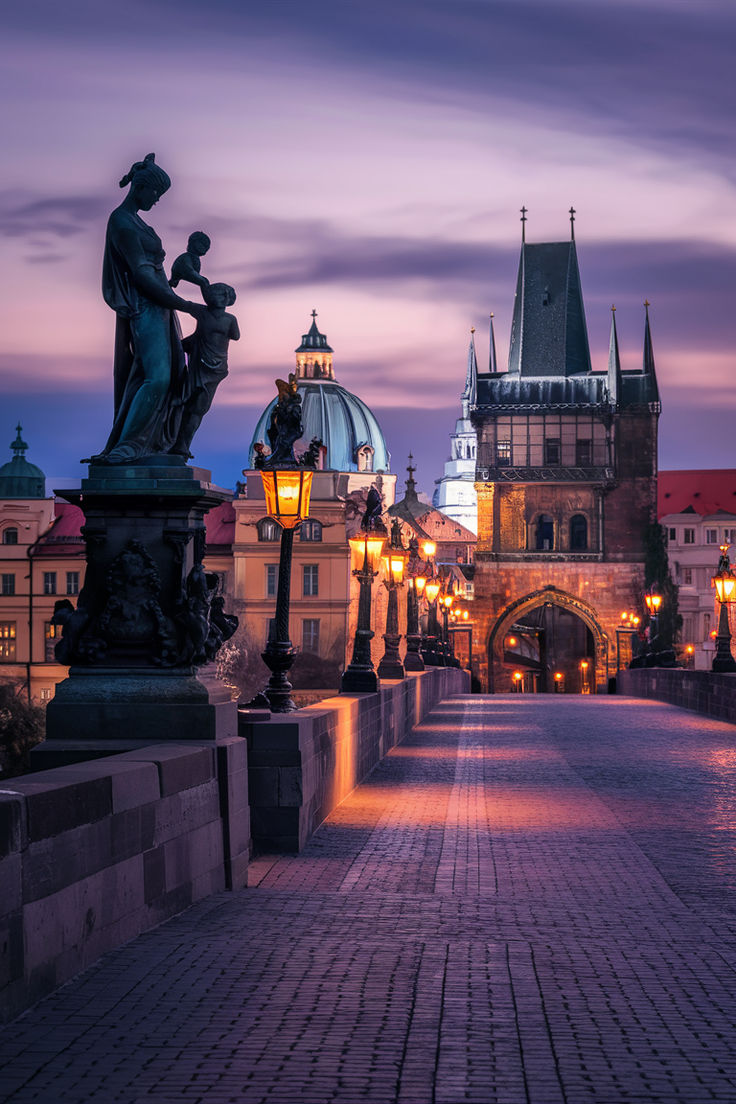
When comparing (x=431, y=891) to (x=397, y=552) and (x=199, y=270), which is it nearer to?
(x=199, y=270)

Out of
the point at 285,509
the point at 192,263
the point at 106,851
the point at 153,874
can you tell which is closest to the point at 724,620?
the point at 285,509

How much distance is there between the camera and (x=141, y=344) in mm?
10531

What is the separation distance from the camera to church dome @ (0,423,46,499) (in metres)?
98.3

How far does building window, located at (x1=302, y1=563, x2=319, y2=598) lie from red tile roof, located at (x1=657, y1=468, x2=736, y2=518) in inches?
1316

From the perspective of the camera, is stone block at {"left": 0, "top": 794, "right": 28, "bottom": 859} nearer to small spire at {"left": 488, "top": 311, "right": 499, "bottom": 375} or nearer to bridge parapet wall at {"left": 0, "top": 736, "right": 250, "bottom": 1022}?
bridge parapet wall at {"left": 0, "top": 736, "right": 250, "bottom": 1022}

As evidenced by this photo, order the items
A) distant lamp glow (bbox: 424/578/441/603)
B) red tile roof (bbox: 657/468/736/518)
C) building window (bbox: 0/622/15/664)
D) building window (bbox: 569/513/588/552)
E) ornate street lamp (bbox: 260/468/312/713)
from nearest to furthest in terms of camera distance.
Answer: ornate street lamp (bbox: 260/468/312/713), distant lamp glow (bbox: 424/578/441/603), building window (bbox: 0/622/15/664), building window (bbox: 569/513/588/552), red tile roof (bbox: 657/468/736/518)

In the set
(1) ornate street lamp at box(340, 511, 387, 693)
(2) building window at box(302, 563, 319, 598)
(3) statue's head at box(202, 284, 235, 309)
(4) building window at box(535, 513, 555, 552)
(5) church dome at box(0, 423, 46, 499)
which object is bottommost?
(1) ornate street lamp at box(340, 511, 387, 693)

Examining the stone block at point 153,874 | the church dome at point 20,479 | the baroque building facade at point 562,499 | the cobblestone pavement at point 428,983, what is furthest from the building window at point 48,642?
the stone block at point 153,874

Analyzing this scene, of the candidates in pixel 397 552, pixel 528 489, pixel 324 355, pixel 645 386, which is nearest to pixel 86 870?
pixel 397 552

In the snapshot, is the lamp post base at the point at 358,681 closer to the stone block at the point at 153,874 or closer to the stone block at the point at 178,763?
the stone block at the point at 178,763

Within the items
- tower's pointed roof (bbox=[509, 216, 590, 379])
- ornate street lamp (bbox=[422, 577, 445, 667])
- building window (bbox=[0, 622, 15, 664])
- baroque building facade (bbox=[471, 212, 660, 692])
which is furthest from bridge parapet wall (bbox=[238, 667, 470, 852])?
tower's pointed roof (bbox=[509, 216, 590, 379])

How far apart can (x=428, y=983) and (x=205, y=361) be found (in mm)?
5111

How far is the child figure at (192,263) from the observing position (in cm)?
1090

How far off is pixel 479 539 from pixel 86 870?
3407 inches
